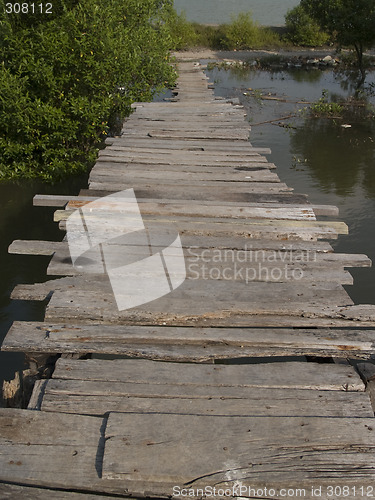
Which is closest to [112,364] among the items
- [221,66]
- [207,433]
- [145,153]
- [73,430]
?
[73,430]

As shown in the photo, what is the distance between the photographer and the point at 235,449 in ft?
8.86

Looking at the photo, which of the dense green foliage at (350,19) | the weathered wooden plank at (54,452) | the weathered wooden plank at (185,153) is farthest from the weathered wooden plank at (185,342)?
the dense green foliage at (350,19)

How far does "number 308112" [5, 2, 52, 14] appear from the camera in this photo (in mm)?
9547

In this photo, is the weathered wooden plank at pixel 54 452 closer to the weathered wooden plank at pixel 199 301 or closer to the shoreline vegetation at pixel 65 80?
the weathered wooden plank at pixel 199 301

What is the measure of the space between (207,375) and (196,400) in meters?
0.25

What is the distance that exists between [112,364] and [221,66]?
2142 centimetres

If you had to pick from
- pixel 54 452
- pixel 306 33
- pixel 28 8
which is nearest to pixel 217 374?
pixel 54 452

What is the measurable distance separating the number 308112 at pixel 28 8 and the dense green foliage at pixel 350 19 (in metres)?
12.9

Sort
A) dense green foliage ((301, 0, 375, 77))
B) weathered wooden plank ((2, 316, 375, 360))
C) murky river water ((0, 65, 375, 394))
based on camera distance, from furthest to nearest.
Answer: dense green foliage ((301, 0, 375, 77)) < murky river water ((0, 65, 375, 394)) < weathered wooden plank ((2, 316, 375, 360))

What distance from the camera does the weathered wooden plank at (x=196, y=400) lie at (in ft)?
9.78

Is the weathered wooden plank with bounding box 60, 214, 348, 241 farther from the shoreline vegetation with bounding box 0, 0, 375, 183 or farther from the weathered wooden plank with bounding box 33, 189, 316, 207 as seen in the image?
the shoreline vegetation with bounding box 0, 0, 375, 183

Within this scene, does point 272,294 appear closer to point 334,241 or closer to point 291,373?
point 291,373

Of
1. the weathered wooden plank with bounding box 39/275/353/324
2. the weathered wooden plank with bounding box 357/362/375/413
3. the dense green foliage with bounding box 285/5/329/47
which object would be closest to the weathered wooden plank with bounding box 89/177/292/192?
the weathered wooden plank with bounding box 39/275/353/324

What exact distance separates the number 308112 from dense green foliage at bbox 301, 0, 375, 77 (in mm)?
12905
